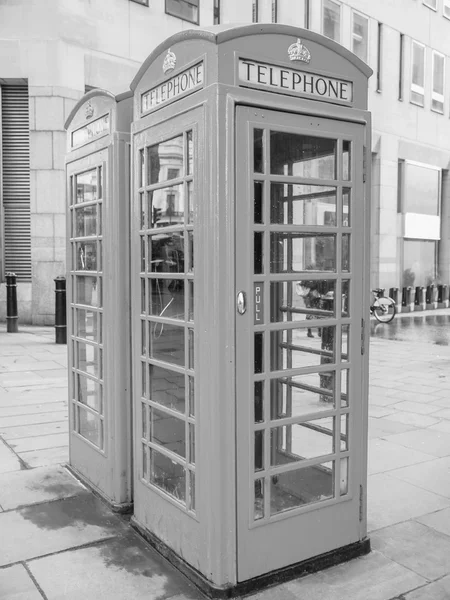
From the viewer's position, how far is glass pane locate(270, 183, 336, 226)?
3.41m

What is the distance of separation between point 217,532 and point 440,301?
21.7 metres

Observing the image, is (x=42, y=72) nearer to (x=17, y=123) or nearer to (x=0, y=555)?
(x=17, y=123)

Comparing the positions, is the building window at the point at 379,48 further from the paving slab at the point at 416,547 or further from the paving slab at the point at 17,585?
the paving slab at the point at 17,585

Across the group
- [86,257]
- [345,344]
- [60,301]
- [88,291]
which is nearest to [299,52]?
[345,344]

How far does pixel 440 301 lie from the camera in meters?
23.4

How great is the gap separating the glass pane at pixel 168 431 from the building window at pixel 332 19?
60.9ft

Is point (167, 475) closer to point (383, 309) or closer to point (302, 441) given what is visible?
point (302, 441)

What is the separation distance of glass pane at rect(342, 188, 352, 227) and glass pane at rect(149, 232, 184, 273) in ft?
2.91

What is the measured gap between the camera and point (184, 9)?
53.3 ft

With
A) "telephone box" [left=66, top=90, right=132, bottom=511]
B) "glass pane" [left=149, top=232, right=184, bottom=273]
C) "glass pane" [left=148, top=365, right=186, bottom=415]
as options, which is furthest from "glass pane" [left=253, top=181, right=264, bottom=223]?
"telephone box" [left=66, top=90, right=132, bottom=511]

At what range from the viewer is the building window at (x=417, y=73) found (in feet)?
75.4

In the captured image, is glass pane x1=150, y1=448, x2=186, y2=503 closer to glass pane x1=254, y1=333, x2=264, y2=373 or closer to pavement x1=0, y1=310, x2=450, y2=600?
pavement x1=0, y1=310, x2=450, y2=600

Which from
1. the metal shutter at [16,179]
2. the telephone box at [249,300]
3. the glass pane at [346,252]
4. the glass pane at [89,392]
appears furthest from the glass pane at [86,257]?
the metal shutter at [16,179]

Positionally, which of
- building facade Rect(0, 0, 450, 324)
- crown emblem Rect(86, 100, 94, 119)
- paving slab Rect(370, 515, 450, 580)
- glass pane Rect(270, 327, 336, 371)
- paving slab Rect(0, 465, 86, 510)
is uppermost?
building facade Rect(0, 0, 450, 324)
